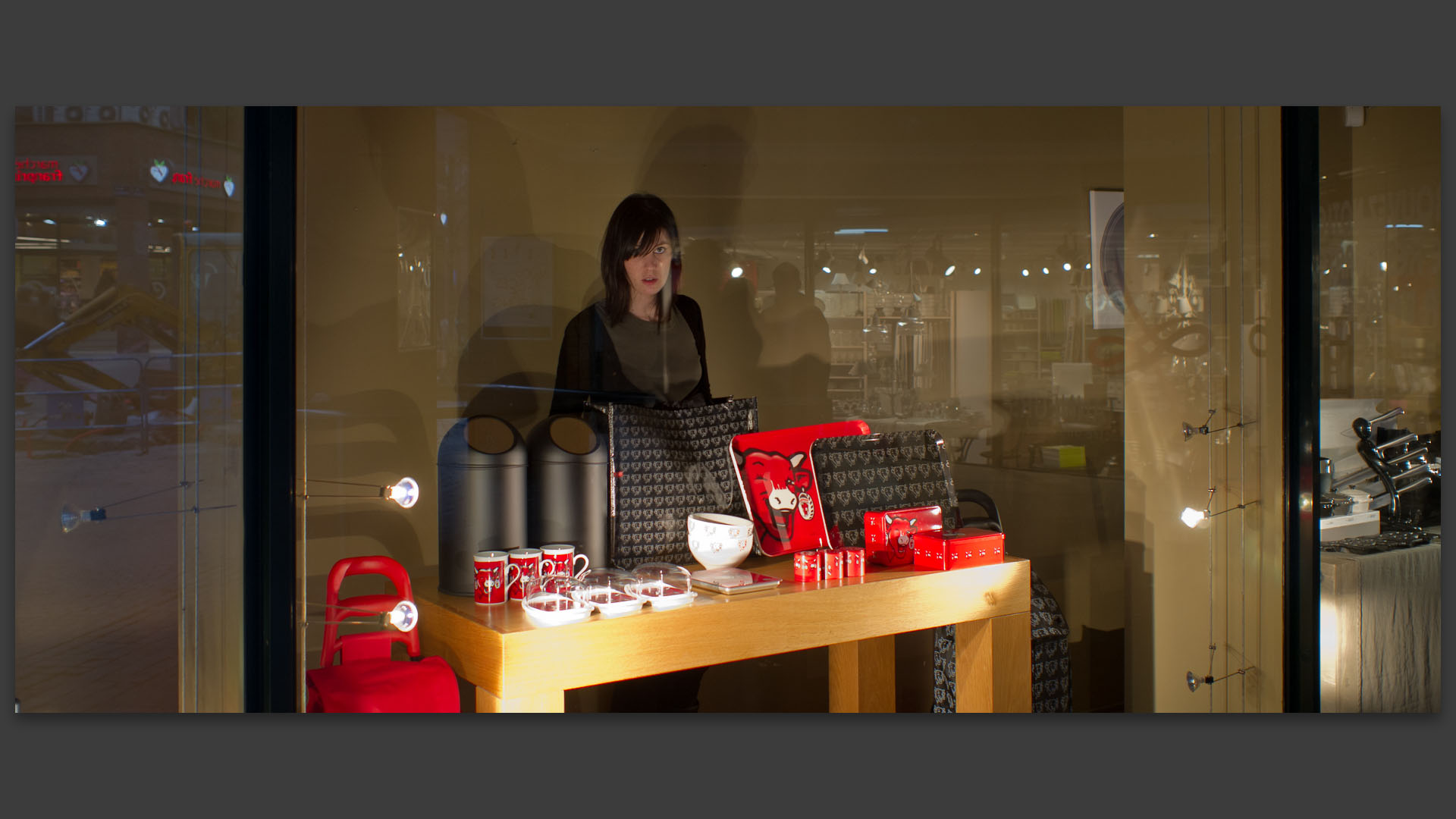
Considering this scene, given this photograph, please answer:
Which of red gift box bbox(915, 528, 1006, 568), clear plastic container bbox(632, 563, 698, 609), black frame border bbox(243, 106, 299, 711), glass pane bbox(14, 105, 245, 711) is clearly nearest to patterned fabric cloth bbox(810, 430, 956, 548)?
red gift box bbox(915, 528, 1006, 568)

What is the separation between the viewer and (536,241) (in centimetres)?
280

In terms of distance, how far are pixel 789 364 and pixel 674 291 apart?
376 mm

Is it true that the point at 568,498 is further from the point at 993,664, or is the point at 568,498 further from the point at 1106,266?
the point at 1106,266

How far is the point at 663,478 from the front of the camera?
103 inches

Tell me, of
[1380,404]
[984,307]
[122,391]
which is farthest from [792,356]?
[122,391]

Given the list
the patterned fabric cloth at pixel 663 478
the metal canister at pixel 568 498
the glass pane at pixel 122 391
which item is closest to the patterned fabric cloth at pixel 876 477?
the patterned fabric cloth at pixel 663 478

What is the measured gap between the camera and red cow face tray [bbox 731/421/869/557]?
2.64m

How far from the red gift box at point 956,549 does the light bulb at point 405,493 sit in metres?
1.21

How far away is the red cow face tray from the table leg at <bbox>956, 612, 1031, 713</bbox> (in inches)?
17.9

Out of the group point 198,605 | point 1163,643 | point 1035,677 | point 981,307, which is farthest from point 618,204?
point 1163,643

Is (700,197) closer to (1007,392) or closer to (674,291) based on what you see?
(674,291)

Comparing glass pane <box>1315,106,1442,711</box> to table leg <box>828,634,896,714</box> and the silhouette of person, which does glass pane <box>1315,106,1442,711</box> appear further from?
the silhouette of person

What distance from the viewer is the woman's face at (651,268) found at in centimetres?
294

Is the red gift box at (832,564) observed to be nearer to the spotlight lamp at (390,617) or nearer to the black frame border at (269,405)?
the spotlight lamp at (390,617)
